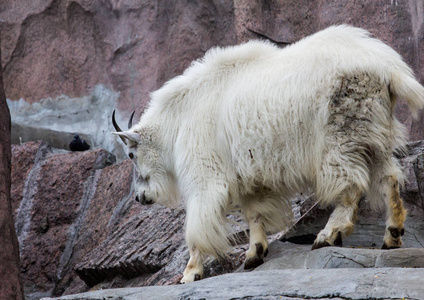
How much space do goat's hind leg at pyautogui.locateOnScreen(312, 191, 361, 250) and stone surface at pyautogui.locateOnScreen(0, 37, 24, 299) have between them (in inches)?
100

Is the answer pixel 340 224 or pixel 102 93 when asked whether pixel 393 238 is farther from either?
pixel 102 93

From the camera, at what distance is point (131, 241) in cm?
708

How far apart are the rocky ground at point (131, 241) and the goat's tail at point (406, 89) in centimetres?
106

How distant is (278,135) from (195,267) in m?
1.25

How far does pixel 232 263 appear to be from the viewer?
552 centimetres

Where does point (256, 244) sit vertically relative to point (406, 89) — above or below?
below

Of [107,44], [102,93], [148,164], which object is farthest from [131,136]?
[107,44]

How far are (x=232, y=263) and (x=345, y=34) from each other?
213 centimetres

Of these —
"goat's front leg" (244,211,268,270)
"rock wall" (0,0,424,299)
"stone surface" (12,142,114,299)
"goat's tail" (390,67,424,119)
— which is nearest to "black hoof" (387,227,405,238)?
"goat's tail" (390,67,424,119)

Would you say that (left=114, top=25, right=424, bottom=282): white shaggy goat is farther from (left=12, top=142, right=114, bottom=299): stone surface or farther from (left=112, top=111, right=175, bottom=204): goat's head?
(left=12, top=142, right=114, bottom=299): stone surface

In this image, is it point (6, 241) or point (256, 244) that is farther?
point (6, 241)

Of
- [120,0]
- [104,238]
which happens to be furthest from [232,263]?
[120,0]

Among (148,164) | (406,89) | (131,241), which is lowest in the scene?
(131,241)

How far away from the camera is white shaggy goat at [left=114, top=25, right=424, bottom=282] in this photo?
4.59 m
